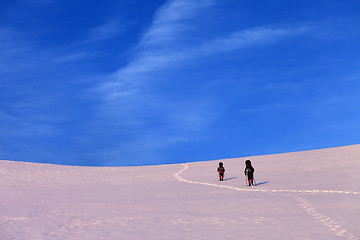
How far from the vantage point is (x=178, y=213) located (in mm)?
12836

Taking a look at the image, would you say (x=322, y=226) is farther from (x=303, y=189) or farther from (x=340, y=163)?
(x=340, y=163)

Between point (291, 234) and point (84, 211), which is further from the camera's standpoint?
point (84, 211)

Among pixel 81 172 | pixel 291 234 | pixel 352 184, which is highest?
pixel 81 172

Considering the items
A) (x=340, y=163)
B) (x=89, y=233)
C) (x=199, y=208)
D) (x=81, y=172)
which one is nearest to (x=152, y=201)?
(x=199, y=208)

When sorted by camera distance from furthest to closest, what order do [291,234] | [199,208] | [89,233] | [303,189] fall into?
[303,189]
[199,208]
[89,233]
[291,234]

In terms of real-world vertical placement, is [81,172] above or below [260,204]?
above

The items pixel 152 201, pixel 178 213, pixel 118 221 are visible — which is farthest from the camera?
pixel 152 201

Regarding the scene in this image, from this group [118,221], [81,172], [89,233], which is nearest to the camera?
[89,233]

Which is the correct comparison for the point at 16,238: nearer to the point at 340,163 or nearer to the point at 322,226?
the point at 322,226

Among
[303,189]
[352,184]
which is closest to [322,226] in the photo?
[303,189]

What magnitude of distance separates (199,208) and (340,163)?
23.5 metres

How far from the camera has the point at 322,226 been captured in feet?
33.0

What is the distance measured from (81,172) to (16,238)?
31.8m

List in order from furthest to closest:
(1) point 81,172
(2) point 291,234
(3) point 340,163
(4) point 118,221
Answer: (1) point 81,172 < (3) point 340,163 < (4) point 118,221 < (2) point 291,234
